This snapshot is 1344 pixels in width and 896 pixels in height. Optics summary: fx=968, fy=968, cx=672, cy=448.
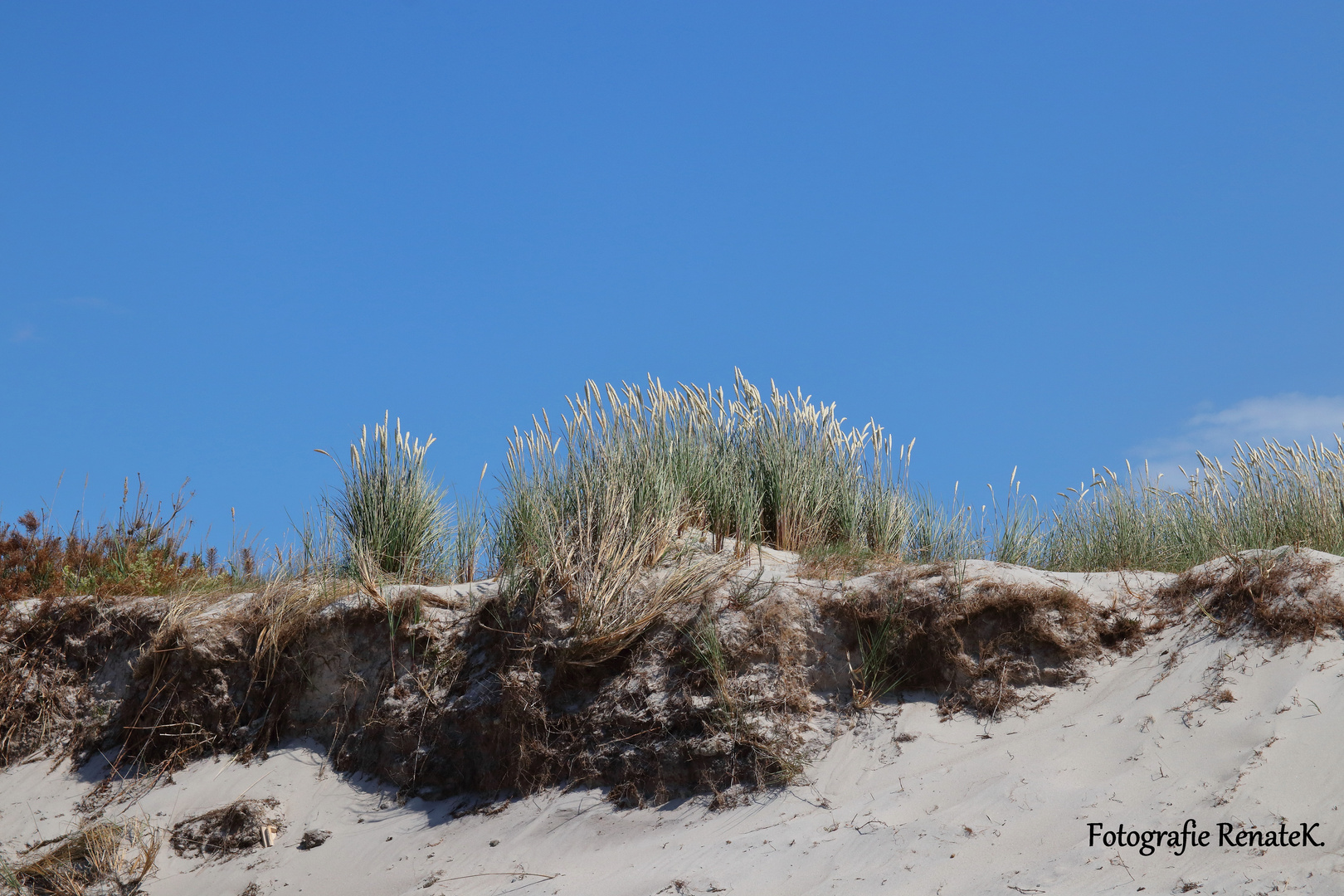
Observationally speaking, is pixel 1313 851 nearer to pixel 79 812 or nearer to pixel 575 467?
pixel 575 467

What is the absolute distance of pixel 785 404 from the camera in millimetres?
9875

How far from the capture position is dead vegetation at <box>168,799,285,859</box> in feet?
21.9

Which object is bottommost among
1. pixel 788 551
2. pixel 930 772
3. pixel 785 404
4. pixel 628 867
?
pixel 628 867

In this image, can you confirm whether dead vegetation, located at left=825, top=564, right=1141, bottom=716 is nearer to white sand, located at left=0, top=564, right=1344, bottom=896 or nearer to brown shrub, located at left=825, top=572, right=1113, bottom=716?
brown shrub, located at left=825, top=572, right=1113, bottom=716

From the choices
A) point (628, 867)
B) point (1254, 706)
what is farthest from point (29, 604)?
point (1254, 706)

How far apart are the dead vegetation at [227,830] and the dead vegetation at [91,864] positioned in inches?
7.8

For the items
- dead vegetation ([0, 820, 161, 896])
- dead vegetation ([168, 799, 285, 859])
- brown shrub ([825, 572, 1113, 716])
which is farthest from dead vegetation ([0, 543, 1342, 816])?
dead vegetation ([0, 820, 161, 896])

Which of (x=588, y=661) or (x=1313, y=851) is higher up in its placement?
(x=588, y=661)

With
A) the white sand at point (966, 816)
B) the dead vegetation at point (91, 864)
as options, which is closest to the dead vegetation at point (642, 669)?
the white sand at point (966, 816)

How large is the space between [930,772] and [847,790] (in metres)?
0.49

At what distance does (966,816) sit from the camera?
17.2 feet

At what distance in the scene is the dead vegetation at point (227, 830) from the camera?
263 inches

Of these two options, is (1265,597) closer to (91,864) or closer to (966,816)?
(966,816)

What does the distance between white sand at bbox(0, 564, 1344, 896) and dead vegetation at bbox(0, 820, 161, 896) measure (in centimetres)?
17
